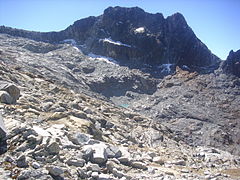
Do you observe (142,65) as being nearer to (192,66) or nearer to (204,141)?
(192,66)

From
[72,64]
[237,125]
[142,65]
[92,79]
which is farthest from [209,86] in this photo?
[72,64]

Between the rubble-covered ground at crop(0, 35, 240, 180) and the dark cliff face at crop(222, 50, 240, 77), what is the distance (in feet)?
11.2

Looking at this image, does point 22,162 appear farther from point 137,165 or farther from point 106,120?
point 106,120

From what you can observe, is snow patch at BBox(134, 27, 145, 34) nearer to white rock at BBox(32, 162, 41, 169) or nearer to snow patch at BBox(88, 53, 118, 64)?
snow patch at BBox(88, 53, 118, 64)

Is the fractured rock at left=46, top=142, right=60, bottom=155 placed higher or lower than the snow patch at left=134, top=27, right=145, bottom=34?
lower

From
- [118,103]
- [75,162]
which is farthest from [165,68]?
[75,162]

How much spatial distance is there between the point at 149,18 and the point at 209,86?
138 ft

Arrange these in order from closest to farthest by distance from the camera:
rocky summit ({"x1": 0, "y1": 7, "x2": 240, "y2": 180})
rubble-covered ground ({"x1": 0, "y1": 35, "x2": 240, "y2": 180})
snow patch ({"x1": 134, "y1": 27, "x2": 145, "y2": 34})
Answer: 1. rubble-covered ground ({"x1": 0, "y1": 35, "x2": 240, "y2": 180})
2. rocky summit ({"x1": 0, "y1": 7, "x2": 240, "y2": 180})
3. snow patch ({"x1": 134, "y1": 27, "x2": 145, "y2": 34})

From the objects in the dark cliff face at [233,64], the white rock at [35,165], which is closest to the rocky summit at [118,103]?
the white rock at [35,165]

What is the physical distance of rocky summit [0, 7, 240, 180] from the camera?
11.1m

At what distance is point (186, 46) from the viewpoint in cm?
9969

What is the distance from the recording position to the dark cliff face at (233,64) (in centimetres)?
7956

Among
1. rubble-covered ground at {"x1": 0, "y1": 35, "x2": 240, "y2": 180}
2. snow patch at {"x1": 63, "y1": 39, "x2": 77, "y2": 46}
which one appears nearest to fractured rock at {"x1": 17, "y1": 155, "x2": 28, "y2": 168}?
rubble-covered ground at {"x1": 0, "y1": 35, "x2": 240, "y2": 180}

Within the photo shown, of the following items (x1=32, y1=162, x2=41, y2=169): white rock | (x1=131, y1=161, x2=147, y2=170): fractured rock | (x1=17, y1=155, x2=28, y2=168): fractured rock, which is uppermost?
(x1=17, y1=155, x2=28, y2=168): fractured rock
